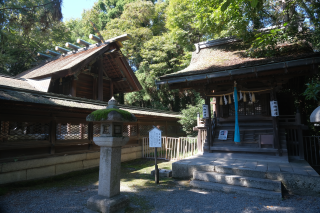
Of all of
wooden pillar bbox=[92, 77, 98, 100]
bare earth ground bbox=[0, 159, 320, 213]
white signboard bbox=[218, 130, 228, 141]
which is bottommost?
bare earth ground bbox=[0, 159, 320, 213]

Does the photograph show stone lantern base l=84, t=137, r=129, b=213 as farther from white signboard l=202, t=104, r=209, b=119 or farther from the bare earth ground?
white signboard l=202, t=104, r=209, b=119

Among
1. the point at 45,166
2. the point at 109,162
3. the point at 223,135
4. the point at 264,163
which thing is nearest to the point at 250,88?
the point at 223,135

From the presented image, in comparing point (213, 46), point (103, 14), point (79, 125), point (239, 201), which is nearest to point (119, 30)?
point (103, 14)

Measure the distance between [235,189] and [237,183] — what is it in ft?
1.05

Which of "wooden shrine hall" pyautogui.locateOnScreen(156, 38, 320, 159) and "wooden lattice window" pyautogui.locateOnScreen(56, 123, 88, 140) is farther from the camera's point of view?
"wooden lattice window" pyautogui.locateOnScreen(56, 123, 88, 140)

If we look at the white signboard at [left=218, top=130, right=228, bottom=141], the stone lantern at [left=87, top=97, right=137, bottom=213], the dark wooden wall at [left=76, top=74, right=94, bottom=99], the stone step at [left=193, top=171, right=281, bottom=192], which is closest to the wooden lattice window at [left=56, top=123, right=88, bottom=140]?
the stone lantern at [left=87, top=97, right=137, bottom=213]

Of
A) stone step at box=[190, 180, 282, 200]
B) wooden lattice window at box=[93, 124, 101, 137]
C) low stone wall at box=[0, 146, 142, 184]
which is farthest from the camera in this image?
wooden lattice window at box=[93, 124, 101, 137]

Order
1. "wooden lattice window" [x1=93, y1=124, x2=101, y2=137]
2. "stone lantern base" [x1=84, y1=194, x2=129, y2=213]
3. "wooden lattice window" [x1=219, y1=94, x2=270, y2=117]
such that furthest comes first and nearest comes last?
1. "wooden lattice window" [x1=219, y1=94, x2=270, y2=117]
2. "wooden lattice window" [x1=93, y1=124, x2=101, y2=137]
3. "stone lantern base" [x1=84, y1=194, x2=129, y2=213]

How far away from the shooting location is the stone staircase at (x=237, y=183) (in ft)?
17.1

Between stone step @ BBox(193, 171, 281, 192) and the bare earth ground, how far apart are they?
41cm

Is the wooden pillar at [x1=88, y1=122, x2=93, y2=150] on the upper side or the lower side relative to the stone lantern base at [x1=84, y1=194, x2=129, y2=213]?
upper

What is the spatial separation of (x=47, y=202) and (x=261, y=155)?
789cm

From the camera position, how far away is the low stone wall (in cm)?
605

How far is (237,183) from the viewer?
18.9 feet
